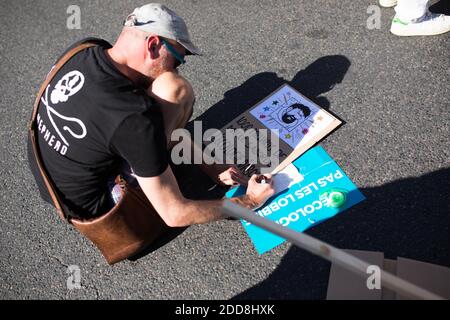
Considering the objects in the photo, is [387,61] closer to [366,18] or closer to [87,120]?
[366,18]

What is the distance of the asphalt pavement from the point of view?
1940 mm

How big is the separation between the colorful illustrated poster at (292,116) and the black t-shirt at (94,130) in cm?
95

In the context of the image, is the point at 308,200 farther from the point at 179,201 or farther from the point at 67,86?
the point at 67,86

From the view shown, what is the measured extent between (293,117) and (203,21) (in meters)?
1.20

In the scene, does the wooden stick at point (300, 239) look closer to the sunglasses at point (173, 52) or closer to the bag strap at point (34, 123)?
the sunglasses at point (173, 52)

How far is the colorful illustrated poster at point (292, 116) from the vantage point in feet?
7.59

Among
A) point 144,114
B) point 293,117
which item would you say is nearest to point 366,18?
point 293,117

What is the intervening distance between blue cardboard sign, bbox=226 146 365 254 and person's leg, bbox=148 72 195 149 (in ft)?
1.72

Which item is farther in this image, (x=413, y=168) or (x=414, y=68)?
(x=414, y=68)

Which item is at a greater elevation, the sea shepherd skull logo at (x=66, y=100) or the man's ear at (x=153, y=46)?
the man's ear at (x=153, y=46)

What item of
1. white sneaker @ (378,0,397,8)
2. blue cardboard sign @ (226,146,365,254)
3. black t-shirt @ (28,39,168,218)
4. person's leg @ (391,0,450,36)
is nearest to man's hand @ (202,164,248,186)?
blue cardboard sign @ (226,146,365,254)

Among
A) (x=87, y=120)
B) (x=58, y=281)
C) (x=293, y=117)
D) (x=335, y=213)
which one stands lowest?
(x=58, y=281)

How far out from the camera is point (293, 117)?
240cm

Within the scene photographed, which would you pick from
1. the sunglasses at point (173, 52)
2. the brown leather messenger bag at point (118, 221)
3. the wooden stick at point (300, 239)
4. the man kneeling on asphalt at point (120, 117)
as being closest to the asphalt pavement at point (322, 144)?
the brown leather messenger bag at point (118, 221)
